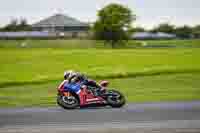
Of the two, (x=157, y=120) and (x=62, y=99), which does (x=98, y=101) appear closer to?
(x=62, y=99)

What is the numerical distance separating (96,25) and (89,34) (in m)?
2.03

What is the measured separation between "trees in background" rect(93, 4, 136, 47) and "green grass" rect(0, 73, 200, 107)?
1645 inches

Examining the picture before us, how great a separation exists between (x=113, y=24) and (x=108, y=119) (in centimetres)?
5812

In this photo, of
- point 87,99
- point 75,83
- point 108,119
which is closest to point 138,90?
point 87,99

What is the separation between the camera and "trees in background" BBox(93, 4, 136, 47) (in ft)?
211

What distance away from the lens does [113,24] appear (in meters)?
68.6

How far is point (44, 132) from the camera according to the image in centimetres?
964

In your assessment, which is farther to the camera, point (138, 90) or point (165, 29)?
point (165, 29)

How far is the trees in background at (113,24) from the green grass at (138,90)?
41.8m

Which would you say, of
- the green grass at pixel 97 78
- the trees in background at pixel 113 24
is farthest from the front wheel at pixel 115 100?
the trees in background at pixel 113 24

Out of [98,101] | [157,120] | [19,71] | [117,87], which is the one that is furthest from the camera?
[19,71]

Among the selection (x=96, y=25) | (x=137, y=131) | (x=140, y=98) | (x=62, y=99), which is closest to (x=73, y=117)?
(x=62, y=99)

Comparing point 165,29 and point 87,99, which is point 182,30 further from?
point 87,99

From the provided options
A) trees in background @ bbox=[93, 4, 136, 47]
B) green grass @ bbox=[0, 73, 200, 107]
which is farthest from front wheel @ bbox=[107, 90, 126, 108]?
trees in background @ bbox=[93, 4, 136, 47]
